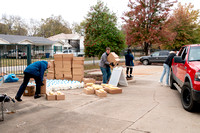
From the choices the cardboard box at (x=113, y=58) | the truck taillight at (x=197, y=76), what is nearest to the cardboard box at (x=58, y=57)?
the cardboard box at (x=113, y=58)

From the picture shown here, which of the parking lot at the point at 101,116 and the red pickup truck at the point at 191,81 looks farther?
the red pickup truck at the point at 191,81

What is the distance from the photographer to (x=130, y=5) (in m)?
25.6

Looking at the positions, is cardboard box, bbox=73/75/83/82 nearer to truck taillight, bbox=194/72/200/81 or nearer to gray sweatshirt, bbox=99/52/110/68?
gray sweatshirt, bbox=99/52/110/68

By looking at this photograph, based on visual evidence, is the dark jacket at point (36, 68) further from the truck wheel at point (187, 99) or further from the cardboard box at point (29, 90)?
the truck wheel at point (187, 99)

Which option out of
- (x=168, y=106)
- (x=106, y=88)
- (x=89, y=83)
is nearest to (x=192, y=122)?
(x=168, y=106)

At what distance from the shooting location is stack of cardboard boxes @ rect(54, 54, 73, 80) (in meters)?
9.20

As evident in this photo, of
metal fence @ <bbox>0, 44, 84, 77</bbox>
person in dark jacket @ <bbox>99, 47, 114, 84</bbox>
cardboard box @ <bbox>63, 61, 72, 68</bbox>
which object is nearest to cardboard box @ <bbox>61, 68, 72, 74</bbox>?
cardboard box @ <bbox>63, 61, 72, 68</bbox>

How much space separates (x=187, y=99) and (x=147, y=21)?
21.7 m

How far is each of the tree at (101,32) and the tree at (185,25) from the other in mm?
21055

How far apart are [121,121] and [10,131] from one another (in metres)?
2.46

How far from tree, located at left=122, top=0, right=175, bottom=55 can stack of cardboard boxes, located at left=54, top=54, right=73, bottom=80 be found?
17047mm

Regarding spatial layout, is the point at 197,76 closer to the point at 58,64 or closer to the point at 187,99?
the point at 187,99

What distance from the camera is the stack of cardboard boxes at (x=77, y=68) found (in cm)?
913

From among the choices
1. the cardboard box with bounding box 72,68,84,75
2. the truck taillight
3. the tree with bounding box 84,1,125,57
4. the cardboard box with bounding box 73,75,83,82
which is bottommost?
the cardboard box with bounding box 73,75,83,82
